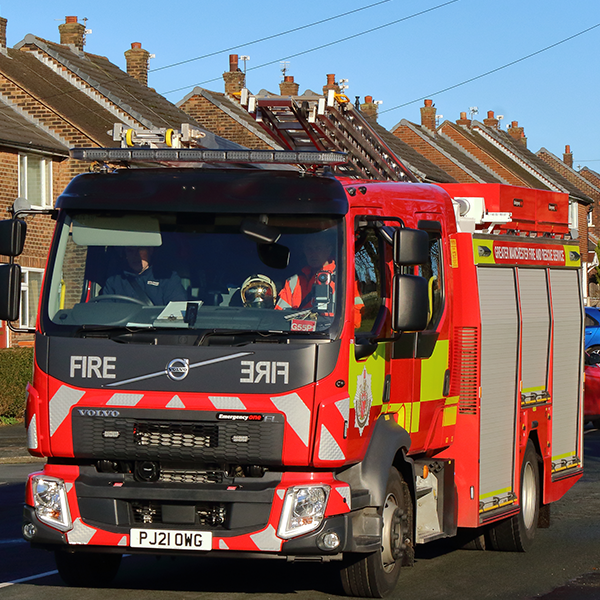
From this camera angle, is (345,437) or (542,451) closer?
(345,437)

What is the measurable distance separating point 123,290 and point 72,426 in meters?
0.89

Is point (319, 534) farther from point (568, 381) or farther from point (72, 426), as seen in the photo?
point (568, 381)

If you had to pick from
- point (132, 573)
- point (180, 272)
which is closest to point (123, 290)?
point (180, 272)

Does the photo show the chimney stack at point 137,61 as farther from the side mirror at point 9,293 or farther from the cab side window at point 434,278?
the side mirror at point 9,293

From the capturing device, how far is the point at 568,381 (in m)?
10.9

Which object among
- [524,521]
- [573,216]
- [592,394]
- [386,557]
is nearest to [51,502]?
[386,557]

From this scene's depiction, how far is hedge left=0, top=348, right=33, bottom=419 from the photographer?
2070 centimetres

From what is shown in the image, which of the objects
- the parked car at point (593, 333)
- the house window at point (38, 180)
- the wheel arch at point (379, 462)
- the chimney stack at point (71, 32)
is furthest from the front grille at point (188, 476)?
the chimney stack at point (71, 32)

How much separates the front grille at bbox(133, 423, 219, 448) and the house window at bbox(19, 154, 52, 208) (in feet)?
68.9

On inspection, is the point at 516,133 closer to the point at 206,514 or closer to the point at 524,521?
the point at 524,521

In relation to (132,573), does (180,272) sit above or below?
above

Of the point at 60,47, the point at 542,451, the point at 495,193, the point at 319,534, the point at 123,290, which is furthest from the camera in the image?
the point at 60,47

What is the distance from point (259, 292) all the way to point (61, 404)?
4.54 ft

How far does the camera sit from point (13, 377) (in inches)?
819
